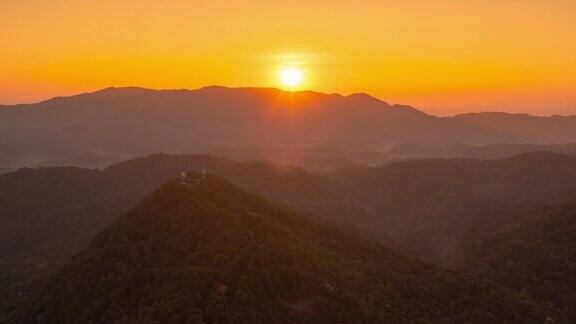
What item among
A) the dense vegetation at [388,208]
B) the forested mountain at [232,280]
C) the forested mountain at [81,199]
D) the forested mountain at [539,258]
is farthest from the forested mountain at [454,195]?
the forested mountain at [232,280]

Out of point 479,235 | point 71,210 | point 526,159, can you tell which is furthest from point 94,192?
point 526,159

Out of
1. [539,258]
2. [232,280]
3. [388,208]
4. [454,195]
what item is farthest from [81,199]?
[454,195]

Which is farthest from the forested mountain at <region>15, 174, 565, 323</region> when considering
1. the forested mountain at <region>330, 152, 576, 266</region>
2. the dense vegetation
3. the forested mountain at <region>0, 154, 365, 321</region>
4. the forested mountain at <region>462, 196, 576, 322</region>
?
the forested mountain at <region>330, 152, 576, 266</region>

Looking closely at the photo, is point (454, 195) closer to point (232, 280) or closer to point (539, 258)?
point (539, 258)

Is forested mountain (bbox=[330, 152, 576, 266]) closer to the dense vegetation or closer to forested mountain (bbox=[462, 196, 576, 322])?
the dense vegetation

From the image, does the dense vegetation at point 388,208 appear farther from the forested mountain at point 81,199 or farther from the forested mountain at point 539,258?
the forested mountain at point 81,199
